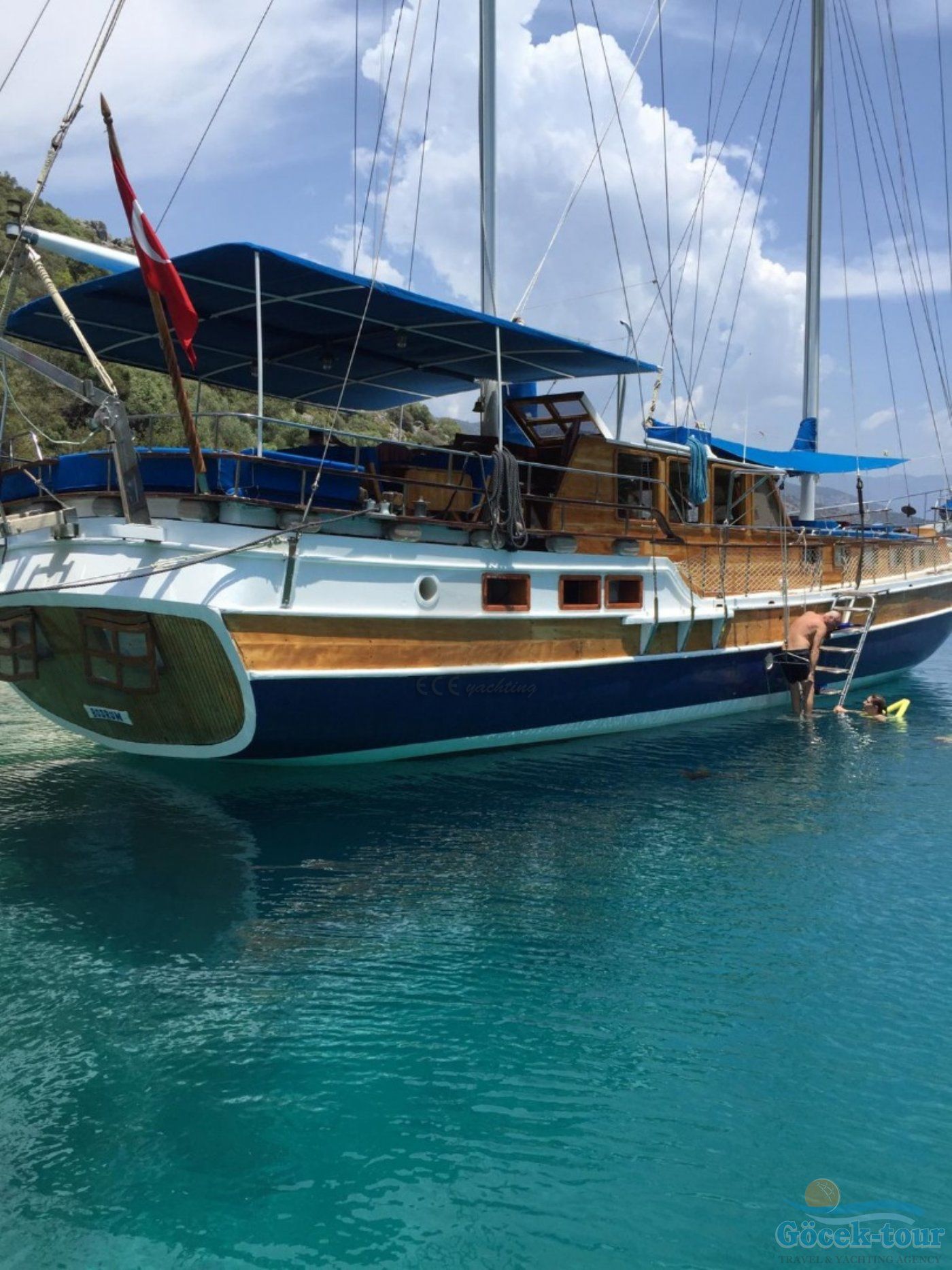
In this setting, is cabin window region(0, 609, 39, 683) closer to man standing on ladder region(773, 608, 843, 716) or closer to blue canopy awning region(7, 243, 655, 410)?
blue canopy awning region(7, 243, 655, 410)

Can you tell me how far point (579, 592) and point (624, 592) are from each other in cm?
80

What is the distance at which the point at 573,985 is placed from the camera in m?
5.96

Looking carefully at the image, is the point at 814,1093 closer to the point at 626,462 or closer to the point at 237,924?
the point at 237,924

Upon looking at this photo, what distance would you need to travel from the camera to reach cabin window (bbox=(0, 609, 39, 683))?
30.7 feet

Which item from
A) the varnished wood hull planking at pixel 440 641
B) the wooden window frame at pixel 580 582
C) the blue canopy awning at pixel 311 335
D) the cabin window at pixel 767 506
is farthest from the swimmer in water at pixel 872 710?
the blue canopy awning at pixel 311 335

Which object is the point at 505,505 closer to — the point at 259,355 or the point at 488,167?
the point at 259,355

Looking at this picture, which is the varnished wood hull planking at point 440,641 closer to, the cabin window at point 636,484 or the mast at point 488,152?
the cabin window at point 636,484

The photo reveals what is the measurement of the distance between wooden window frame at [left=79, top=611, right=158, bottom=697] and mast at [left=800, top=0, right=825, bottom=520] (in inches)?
555

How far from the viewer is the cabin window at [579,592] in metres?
11.4

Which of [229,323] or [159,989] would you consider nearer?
[159,989]

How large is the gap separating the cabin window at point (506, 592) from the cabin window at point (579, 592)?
23.0 inches

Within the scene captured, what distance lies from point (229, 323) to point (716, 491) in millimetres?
7253

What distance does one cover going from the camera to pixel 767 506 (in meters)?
15.5

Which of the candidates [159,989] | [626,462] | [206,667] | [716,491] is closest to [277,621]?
[206,667]
